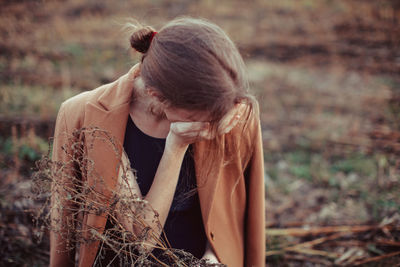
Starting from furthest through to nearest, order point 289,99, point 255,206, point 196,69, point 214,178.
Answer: point 289,99 → point 255,206 → point 214,178 → point 196,69

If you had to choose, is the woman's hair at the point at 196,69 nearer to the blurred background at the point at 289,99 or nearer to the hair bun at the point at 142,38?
the hair bun at the point at 142,38

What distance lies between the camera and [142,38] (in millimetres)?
1596

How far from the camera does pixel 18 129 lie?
399cm

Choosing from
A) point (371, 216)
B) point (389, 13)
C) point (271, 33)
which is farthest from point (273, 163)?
point (389, 13)

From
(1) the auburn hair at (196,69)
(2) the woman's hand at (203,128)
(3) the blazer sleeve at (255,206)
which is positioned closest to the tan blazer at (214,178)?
(3) the blazer sleeve at (255,206)

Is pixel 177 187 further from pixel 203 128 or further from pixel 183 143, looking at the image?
pixel 203 128

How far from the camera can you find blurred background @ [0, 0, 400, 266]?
286 centimetres

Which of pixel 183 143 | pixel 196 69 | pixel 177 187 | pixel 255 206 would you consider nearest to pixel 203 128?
pixel 183 143

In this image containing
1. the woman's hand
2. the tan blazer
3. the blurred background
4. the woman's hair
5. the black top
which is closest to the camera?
the woman's hair

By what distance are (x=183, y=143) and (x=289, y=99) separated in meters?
4.87

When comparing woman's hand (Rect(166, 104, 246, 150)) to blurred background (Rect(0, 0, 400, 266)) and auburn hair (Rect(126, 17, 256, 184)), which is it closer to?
auburn hair (Rect(126, 17, 256, 184))

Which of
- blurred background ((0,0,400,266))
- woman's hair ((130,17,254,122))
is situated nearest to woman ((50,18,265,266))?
woman's hair ((130,17,254,122))

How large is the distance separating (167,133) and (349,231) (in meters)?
2.24

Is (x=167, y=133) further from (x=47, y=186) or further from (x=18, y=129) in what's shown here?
(x=18, y=129)
